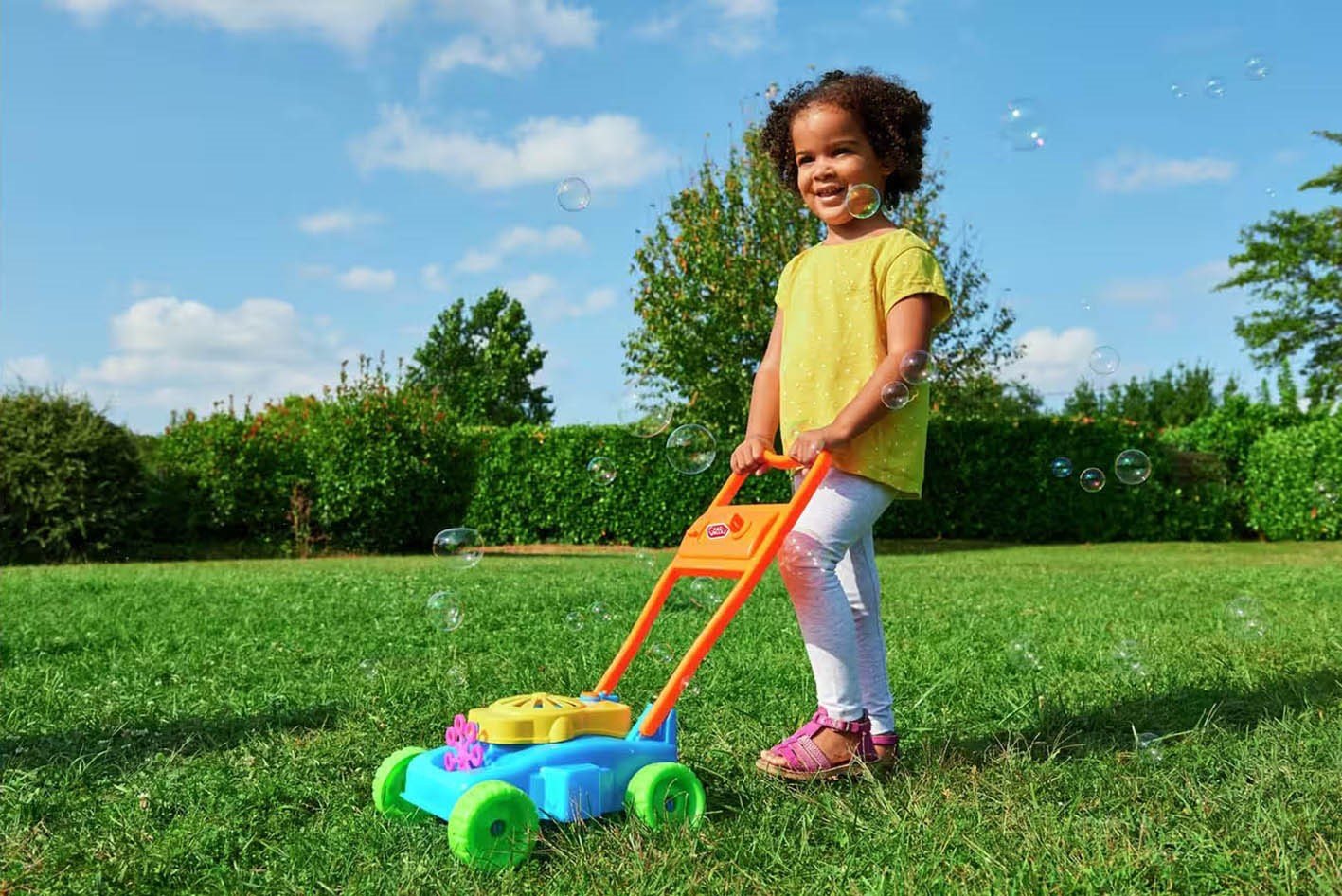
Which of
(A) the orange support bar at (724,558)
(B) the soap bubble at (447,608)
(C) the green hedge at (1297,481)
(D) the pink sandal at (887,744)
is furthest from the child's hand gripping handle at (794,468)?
(C) the green hedge at (1297,481)

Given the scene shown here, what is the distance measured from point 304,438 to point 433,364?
90.8 feet

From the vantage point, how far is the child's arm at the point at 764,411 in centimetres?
312

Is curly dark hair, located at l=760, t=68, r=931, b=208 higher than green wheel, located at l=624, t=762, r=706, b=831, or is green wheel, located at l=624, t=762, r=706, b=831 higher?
curly dark hair, located at l=760, t=68, r=931, b=208

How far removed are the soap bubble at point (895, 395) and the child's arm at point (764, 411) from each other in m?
0.39

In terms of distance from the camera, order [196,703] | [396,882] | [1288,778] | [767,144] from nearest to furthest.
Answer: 1. [396,882]
2. [1288,778]
3. [767,144]
4. [196,703]

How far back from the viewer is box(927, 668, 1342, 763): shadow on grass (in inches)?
131

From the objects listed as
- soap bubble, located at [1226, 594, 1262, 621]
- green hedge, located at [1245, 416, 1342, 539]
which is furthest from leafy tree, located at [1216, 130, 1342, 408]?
soap bubble, located at [1226, 594, 1262, 621]

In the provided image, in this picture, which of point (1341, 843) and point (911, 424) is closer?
point (1341, 843)

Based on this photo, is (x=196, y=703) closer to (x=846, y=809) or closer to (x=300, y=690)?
(x=300, y=690)

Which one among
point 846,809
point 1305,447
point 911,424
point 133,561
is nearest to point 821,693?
point 846,809

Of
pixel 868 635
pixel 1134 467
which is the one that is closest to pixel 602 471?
pixel 868 635

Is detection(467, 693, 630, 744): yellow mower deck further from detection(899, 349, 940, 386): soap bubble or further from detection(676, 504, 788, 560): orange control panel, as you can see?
detection(899, 349, 940, 386): soap bubble

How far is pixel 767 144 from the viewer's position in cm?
362

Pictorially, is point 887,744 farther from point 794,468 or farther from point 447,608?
point 447,608
